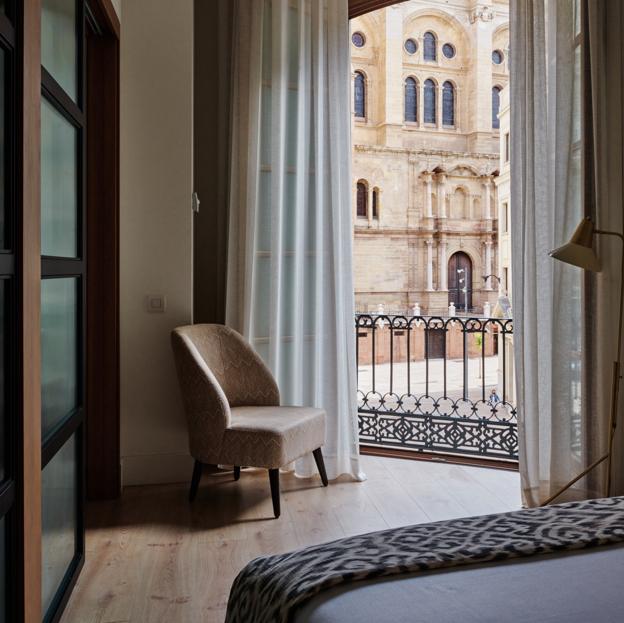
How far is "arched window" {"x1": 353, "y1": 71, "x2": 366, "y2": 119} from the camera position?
26.2 m

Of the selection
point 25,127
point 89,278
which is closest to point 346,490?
point 89,278

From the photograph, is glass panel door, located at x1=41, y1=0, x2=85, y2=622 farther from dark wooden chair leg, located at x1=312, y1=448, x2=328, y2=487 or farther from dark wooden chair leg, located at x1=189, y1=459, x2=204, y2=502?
dark wooden chair leg, located at x1=312, y1=448, x2=328, y2=487

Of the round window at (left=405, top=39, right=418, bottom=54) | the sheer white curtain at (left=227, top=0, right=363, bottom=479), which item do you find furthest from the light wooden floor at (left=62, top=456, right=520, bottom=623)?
the round window at (left=405, top=39, right=418, bottom=54)

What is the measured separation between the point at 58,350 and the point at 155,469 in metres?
1.52

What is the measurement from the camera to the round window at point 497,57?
1094 inches

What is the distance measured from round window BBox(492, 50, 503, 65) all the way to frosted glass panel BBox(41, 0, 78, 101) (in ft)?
94.4

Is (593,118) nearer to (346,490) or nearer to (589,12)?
(589,12)

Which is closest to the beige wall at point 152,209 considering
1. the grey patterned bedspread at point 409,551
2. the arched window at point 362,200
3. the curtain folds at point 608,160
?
the curtain folds at point 608,160

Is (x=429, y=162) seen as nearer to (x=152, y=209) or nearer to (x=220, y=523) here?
(x=152, y=209)

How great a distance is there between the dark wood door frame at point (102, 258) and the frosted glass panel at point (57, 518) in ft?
3.01

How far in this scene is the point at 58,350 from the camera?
2.06 m

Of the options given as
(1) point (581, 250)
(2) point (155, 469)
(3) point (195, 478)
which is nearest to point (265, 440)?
(3) point (195, 478)

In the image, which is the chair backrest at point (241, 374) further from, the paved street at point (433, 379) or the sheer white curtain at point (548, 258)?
the paved street at point (433, 379)

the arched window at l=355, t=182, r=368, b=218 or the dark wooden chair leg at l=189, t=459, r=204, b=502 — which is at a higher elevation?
the arched window at l=355, t=182, r=368, b=218
